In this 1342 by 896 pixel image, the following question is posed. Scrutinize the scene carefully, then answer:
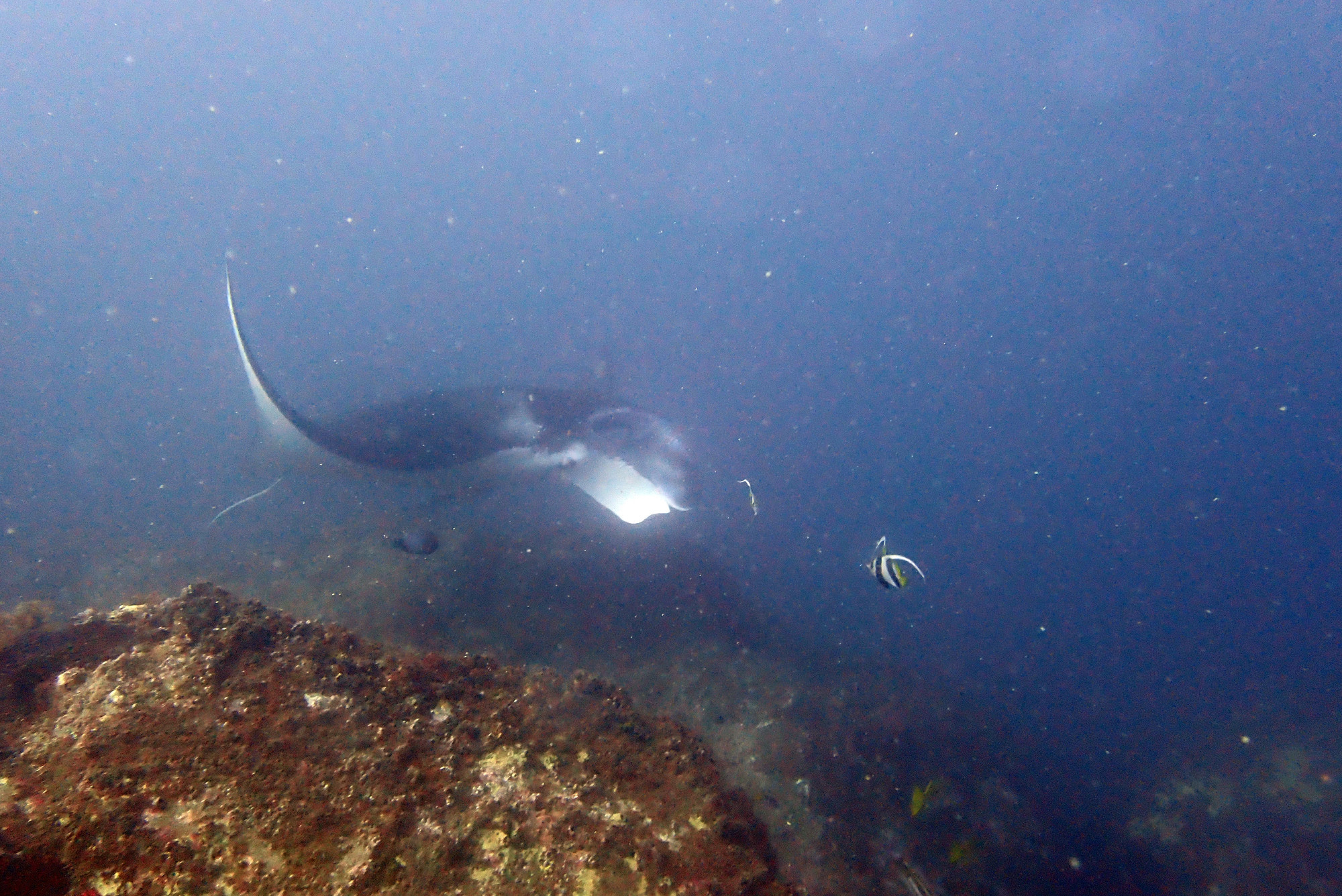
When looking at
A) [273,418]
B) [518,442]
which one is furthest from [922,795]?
[273,418]

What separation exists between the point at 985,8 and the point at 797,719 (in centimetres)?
6153

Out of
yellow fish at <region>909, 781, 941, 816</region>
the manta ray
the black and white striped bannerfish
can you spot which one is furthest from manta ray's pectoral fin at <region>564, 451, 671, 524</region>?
yellow fish at <region>909, 781, 941, 816</region>

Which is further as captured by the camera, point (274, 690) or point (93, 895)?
point (274, 690)

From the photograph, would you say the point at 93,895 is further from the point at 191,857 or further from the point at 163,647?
the point at 163,647

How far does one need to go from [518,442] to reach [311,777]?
7.11 m

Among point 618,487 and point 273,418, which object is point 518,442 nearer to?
point 618,487

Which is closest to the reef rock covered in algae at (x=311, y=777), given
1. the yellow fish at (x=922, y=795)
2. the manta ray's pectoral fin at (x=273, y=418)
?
the yellow fish at (x=922, y=795)

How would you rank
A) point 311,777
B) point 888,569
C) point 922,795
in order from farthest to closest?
point 922,795 → point 888,569 → point 311,777

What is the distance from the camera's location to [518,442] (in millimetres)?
9125

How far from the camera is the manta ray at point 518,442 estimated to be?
27.7ft

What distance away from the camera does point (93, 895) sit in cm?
173

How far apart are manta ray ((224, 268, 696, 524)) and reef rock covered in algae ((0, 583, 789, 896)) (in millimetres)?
5502

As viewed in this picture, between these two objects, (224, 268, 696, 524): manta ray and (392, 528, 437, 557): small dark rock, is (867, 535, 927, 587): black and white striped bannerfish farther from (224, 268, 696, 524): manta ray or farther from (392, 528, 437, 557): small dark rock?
(392, 528, 437, 557): small dark rock

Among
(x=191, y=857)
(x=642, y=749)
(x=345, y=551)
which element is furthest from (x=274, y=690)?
(x=345, y=551)
